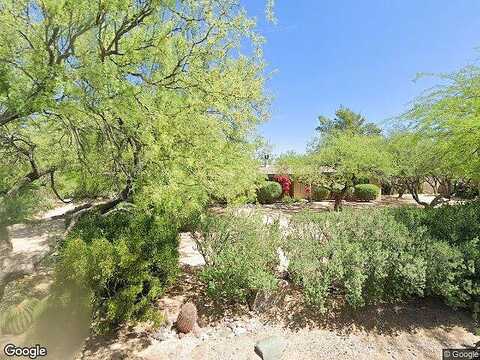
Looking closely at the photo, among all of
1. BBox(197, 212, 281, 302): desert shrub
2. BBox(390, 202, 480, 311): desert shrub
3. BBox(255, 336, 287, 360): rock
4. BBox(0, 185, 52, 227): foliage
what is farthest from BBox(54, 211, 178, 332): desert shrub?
BBox(390, 202, 480, 311): desert shrub

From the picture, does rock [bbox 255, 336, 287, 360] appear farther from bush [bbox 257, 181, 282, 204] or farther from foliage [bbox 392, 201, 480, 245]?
bush [bbox 257, 181, 282, 204]

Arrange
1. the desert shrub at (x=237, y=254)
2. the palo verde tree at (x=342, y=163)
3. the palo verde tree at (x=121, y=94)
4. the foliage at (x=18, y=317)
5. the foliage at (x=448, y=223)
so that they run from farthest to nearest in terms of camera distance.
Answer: the palo verde tree at (x=342, y=163) → the foliage at (x=448, y=223) → the desert shrub at (x=237, y=254) → the foliage at (x=18, y=317) → the palo verde tree at (x=121, y=94)

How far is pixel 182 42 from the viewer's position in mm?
5770

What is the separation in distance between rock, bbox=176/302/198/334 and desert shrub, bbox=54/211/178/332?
24.4 inches

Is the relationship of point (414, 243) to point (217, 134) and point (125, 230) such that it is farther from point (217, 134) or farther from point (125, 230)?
point (125, 230)

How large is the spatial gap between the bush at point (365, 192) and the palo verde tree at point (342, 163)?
29.0ft

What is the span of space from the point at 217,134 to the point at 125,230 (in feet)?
9.88

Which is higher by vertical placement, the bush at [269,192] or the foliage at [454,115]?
the foliage at [454,115]

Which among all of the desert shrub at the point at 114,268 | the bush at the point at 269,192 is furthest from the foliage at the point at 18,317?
the bush at the point at 269,192

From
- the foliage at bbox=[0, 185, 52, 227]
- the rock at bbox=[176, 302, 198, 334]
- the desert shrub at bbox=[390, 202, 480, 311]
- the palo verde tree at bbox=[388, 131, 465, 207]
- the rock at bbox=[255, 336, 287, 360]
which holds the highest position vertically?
the palo verde tree at bbox=[388, 131, 465, 207]

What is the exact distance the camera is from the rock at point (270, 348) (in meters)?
4.57

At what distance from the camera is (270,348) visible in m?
4.67

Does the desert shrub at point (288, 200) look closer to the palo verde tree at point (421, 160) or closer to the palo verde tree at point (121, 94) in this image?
the palo verde tree at point (421, 160)

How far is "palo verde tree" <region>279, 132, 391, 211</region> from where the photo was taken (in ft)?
54.3
